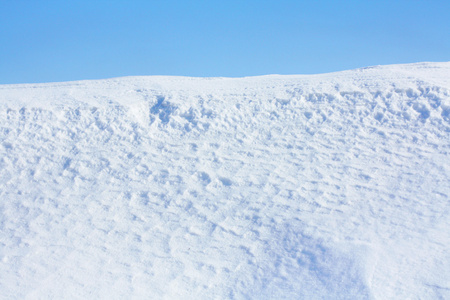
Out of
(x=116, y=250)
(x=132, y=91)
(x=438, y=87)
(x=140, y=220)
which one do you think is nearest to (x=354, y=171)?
(x=438, y=87)

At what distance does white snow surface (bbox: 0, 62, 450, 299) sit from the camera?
6.00m

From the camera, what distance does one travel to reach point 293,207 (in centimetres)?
705

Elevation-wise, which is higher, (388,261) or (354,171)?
(354,171)

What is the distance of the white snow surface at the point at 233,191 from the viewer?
600 cm

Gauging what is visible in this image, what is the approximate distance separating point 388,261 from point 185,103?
6279mm

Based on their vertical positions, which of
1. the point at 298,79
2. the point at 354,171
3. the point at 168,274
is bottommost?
the point at 168,274

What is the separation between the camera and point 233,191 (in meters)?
7.58

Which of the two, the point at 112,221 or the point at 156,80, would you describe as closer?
the point at 112,221

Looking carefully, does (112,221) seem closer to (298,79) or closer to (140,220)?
(140,220)

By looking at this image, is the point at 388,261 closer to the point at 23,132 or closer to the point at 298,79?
the point at 298,79

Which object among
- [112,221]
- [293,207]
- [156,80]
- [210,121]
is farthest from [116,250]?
[156,80]

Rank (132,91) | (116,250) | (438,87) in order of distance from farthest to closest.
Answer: (132,91) → (438,87) → (116,250)

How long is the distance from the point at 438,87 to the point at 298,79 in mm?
3607

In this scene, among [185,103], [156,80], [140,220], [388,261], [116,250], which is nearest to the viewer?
[388,261]
